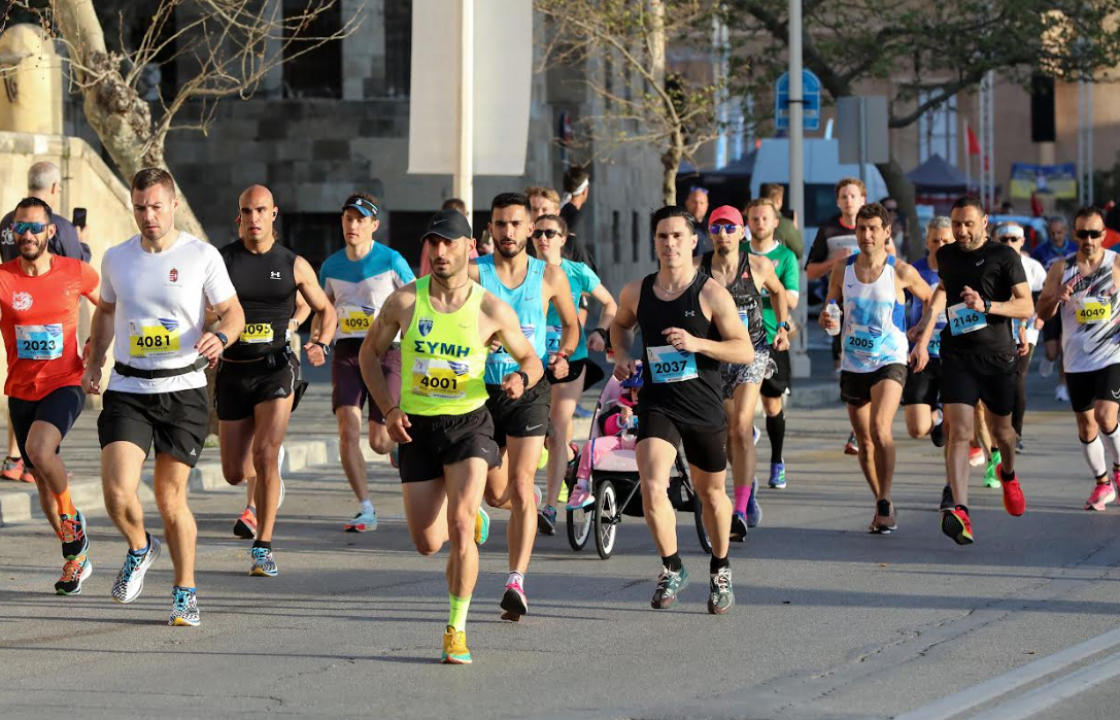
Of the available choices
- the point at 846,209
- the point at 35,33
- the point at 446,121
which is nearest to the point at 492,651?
the point at 846,209

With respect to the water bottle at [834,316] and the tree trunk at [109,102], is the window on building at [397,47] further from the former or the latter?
the water bottle at [834,316]

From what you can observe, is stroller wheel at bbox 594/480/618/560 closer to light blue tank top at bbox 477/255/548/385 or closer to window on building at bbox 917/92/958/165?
light blue tank top at bbox 477/255/548/385

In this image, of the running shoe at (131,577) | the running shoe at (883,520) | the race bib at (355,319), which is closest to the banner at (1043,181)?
the running shoe at (883,520)

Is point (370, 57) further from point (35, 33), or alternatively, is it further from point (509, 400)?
point (509, 400)

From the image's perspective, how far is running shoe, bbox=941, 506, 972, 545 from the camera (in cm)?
1112

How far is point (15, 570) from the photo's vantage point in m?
10.7

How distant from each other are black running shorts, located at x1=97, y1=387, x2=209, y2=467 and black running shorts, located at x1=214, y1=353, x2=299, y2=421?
1.72 m

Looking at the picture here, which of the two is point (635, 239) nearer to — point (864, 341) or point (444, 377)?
point (864, 341)

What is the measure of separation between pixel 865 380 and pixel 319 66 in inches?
858

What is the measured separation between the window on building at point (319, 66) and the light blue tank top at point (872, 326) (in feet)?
69.3

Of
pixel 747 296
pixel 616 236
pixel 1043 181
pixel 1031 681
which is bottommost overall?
pixel 1031 681

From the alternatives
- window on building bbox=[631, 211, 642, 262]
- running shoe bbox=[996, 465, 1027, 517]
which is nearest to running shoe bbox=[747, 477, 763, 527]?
running shoe bbox=[996, 465, 1027, 517]

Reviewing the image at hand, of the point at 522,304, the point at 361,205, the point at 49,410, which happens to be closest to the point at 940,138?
the point at 361,205

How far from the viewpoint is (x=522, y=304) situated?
10227 millimetres
